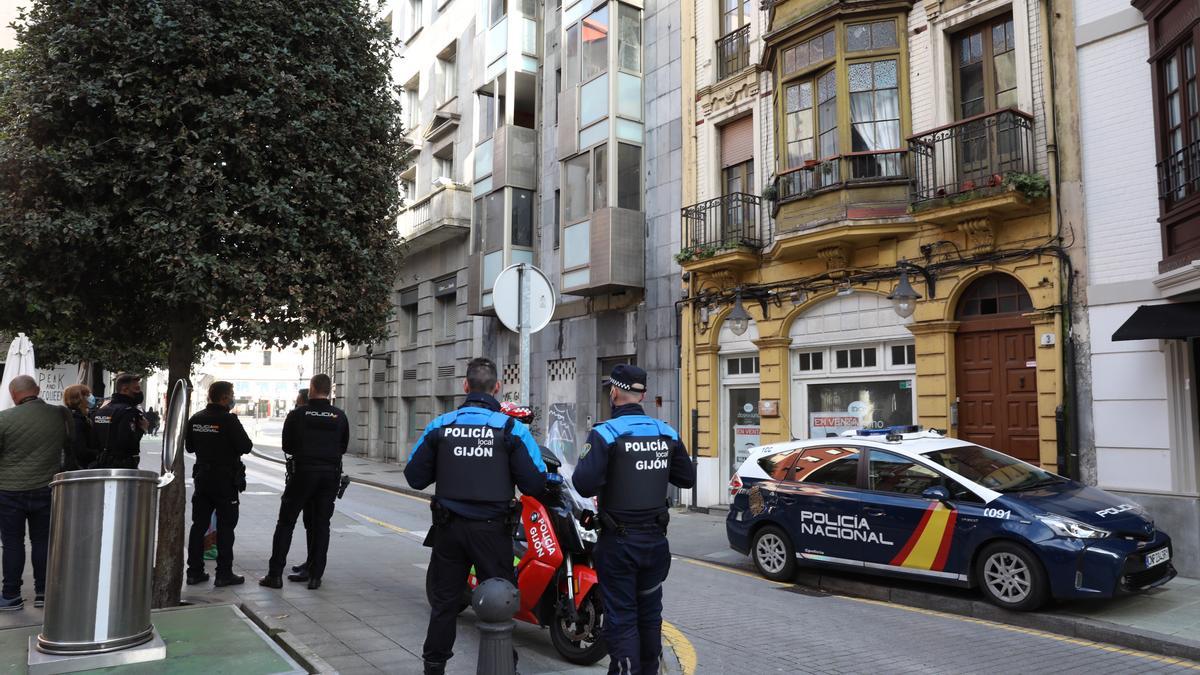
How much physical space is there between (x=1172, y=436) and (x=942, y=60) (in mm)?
6152

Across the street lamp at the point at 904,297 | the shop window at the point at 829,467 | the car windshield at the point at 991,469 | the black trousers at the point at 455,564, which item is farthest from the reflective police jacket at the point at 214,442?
the street lamp at the point at 904,297

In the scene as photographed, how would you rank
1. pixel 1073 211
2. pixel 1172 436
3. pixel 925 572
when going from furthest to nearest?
pixel 1073 211 → pixel 1172 436 → pixel 925 572

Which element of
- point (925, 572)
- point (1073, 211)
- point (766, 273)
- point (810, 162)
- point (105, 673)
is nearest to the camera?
point (105, 673)

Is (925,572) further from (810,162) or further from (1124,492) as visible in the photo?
(810,162)

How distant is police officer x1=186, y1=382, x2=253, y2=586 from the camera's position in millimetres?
8117

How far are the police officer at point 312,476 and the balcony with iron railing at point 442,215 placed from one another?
52.8 feet

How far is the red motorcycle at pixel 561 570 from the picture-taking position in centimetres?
599

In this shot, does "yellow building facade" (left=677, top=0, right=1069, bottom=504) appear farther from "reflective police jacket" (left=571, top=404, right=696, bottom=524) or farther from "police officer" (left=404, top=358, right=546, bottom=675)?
"police officer" (left=404, top=358, right=546, bottom=675)

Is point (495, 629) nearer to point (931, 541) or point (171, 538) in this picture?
point (171, 538)

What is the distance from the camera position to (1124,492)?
10461mm

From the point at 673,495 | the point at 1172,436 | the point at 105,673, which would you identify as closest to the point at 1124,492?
the point at 1172,436

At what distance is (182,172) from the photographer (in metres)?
6.30

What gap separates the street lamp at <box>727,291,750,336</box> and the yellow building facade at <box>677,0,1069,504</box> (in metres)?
0.03

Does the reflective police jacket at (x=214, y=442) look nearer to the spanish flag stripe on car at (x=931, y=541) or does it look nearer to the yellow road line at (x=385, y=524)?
the yellow road line at (x=385, y=524)
